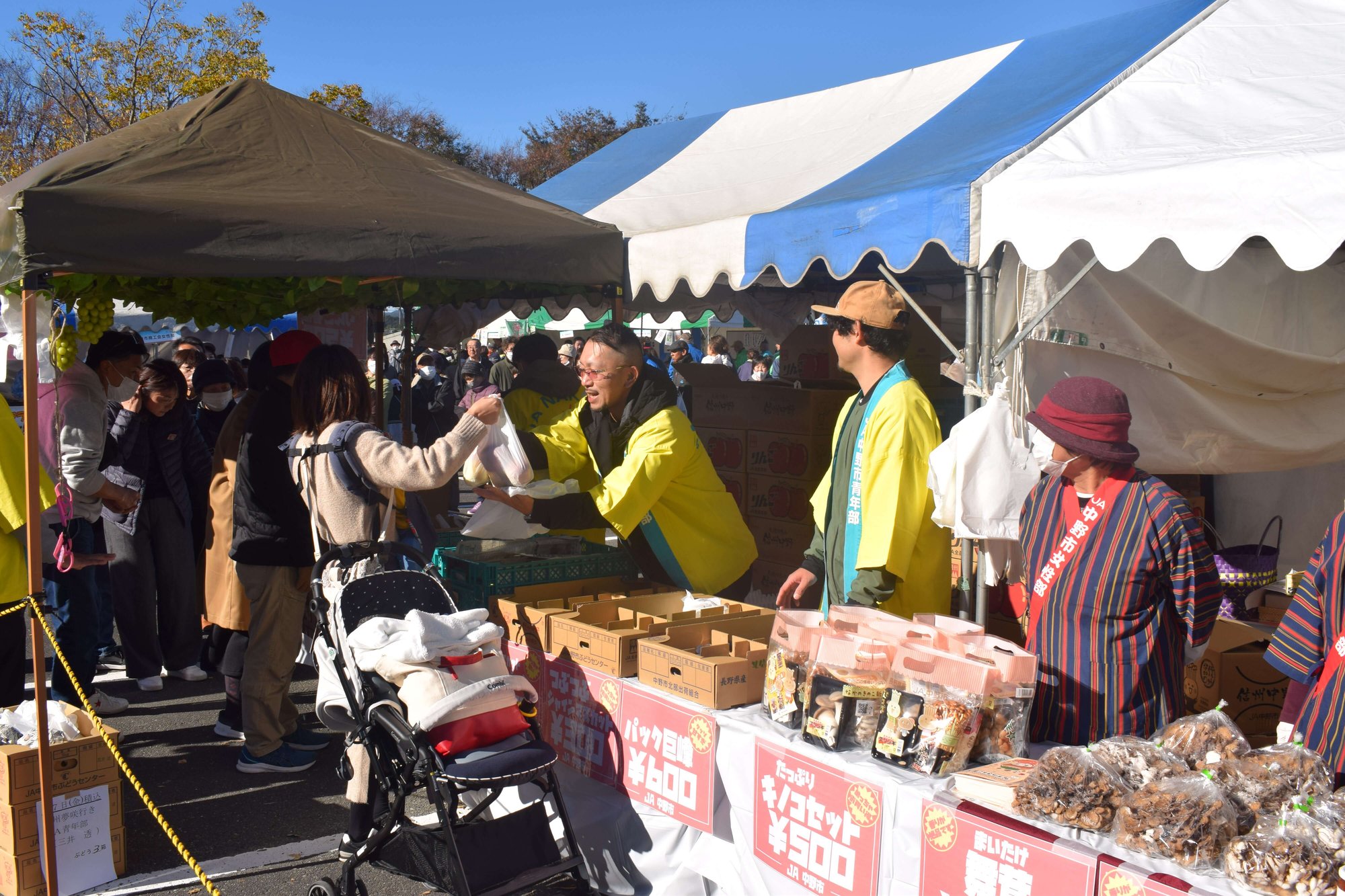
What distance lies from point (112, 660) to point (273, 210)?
3726 millimetres

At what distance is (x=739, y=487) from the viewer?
6.11 metres

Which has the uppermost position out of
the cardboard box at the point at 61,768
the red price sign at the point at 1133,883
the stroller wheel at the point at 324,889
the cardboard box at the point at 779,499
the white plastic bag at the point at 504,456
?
the white plastic bag at the point at 504,456

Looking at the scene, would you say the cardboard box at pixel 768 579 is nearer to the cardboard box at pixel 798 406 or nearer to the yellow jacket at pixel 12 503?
the cardboard box at pixel 798 406

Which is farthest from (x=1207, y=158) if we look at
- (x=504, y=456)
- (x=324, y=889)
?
(x=324, y=889)

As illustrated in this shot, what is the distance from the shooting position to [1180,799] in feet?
7.13

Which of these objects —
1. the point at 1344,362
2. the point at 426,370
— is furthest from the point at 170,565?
the point at 426,370

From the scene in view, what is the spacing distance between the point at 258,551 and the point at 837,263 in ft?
8.90

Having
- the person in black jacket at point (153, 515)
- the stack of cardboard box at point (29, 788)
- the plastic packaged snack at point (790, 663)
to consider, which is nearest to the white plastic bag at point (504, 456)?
the plastic packaged snack at point (790, 663)

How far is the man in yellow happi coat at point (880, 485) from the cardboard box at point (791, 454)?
1816 millimetres

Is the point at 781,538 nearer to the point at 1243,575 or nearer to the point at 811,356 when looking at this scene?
the point at 811,356

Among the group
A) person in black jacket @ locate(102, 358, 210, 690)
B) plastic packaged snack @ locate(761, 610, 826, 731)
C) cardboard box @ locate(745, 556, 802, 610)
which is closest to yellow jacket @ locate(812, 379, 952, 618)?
plastic packaged snack @ locate(761, 610, 826, 731)

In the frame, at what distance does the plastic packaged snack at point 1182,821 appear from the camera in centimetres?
213

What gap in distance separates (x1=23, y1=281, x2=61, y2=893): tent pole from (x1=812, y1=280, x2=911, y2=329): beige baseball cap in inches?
105

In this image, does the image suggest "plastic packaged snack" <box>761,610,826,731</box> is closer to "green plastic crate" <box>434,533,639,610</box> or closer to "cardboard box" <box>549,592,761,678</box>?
"cardboard box" <box>549,592,761,678</box>
